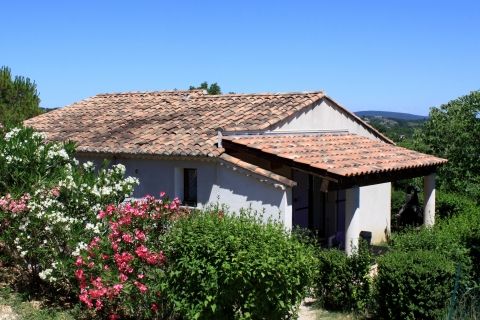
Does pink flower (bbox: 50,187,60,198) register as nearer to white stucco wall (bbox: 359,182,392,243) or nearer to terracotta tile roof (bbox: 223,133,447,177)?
terracotta tile roof (bbox: 223,133,447,177)

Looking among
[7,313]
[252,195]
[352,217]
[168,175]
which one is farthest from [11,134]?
[352,217]

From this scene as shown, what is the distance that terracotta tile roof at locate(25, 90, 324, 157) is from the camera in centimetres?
1398

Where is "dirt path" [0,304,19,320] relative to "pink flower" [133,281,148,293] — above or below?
below

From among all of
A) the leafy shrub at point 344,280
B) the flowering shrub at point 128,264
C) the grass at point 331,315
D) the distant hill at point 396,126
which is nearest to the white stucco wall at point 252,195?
the leafy shrub at point 344,280

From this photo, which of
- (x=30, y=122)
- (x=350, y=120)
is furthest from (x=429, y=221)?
(x=30, y=122)

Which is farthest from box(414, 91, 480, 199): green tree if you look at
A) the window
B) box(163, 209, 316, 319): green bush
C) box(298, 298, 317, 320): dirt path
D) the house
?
box(163, 209, 316, 319): green bush

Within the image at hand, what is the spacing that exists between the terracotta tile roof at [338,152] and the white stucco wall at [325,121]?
0.91 ft

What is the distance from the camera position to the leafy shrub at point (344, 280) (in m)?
9.32

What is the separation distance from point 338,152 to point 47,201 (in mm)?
Answer: 7529

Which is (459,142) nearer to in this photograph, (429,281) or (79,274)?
(429,281)

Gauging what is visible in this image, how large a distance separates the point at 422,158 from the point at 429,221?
1.90m

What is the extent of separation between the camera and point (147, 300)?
7.81 meters

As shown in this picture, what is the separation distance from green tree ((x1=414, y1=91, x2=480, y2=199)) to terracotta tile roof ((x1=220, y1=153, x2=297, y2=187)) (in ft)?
30.1

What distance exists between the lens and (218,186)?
1304cm
